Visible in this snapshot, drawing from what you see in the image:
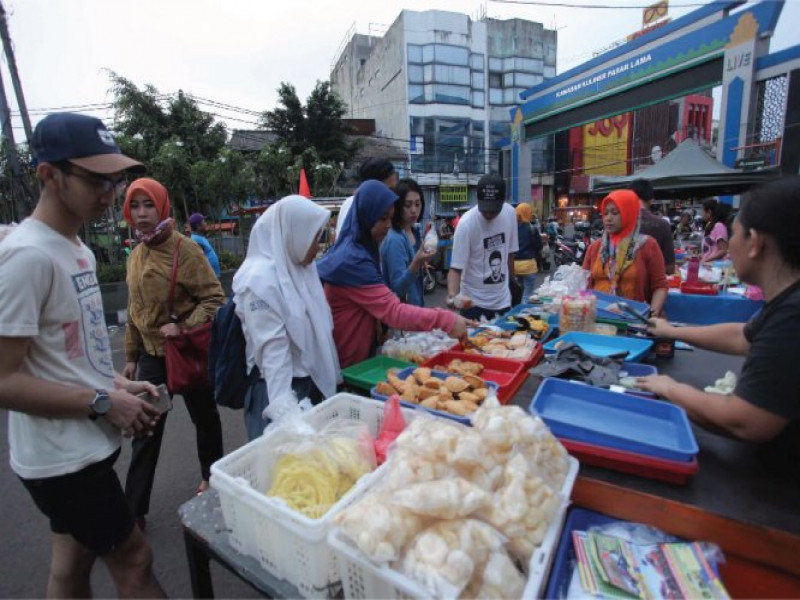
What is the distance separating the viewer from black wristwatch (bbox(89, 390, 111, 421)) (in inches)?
55.6

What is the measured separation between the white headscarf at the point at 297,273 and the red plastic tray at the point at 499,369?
53 centimetres

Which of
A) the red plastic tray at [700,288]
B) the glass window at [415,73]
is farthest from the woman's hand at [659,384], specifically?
the glass window at [415,73]

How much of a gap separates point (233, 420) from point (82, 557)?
103 inches

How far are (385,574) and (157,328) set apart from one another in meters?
2.24

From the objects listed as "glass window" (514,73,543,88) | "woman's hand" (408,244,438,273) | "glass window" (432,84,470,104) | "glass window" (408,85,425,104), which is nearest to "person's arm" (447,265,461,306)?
"woman's hand" (408,244,438,273)

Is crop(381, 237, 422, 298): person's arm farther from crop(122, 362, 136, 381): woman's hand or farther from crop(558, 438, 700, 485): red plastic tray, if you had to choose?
crop(558, 438, 700, 485): red plastic tray

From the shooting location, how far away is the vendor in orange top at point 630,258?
3.11m

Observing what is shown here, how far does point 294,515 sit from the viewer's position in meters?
1.05

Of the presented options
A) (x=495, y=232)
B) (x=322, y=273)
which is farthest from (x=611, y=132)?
(x=322, y=273)

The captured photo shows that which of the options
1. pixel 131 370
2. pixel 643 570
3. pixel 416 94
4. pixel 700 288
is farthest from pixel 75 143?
pixel 416 94

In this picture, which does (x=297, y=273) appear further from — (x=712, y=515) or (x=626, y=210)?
(x=626, y=210)

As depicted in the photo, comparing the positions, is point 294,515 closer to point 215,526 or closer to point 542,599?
point 215,526

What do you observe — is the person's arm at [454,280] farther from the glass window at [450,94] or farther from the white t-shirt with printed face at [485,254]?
the glass window at [450,94]

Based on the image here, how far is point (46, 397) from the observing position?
132 cm
